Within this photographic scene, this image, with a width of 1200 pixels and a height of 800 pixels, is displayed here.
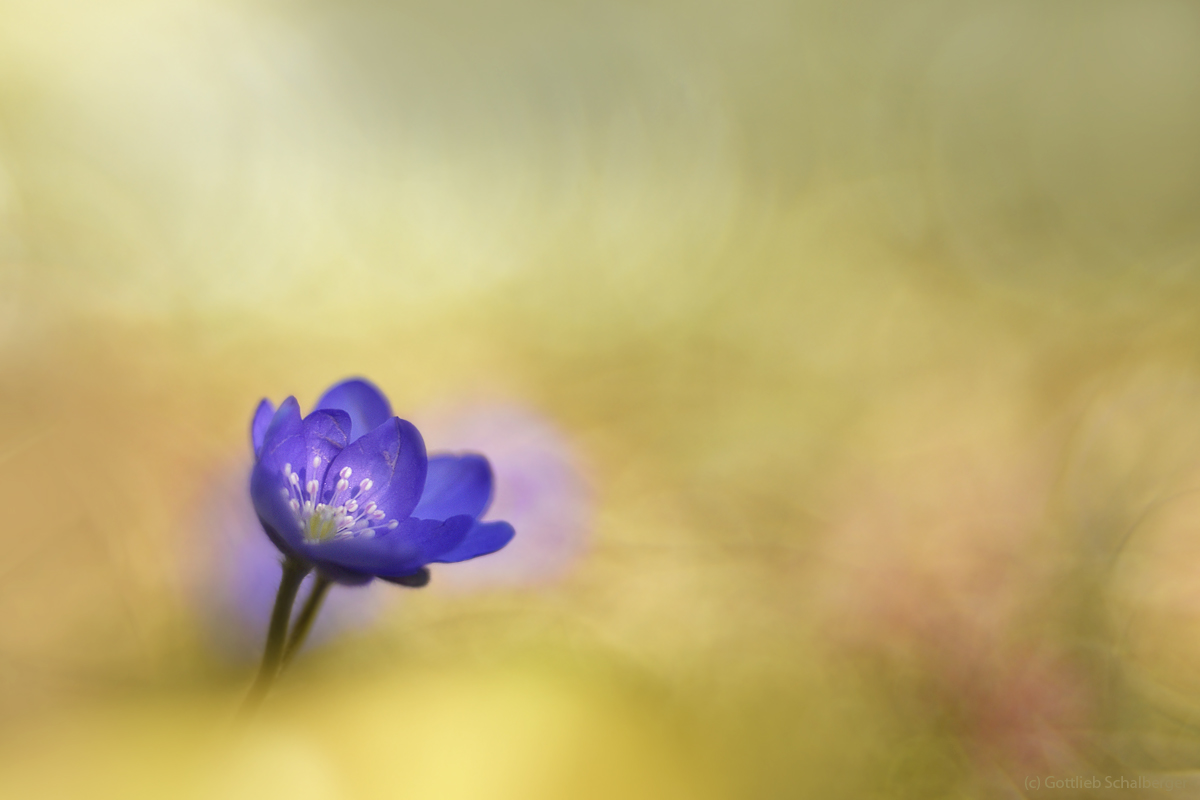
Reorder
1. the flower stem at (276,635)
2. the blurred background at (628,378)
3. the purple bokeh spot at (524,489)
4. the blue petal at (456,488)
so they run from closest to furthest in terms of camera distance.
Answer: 1. the flower stem at (276,635)
2. the blue petal at (456,488)
3. the blurred background at (628,378)
4. the purple bokeh spot at (524,489)

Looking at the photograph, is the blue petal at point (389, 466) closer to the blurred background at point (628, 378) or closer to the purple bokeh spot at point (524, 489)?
the blurred background at point (628, 378)

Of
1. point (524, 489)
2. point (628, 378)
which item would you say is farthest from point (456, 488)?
point (628, 378)

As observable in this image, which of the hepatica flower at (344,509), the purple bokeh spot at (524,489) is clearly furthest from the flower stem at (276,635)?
the purple bokeh spot at (524,489)

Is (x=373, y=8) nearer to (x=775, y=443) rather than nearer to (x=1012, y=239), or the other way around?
(x=775, y=443)

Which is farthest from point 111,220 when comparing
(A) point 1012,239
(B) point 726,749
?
(A) point 1012,239

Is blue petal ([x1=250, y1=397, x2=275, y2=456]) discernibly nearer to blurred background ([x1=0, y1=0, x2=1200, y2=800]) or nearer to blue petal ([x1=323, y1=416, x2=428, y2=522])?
blue petal ([x1=323, y1=416, x2=428, y2=522])

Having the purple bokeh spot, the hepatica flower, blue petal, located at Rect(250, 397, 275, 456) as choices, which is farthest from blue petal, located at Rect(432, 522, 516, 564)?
the purple bokeh spot

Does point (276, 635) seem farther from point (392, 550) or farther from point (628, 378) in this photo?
point (628, 378)
